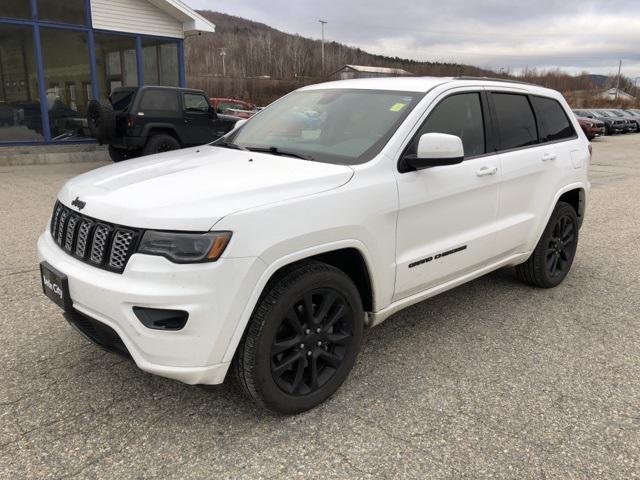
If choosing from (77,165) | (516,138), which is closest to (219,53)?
(77,165)

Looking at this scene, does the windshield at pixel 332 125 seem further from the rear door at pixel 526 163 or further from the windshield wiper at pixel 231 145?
the rear door at pixel 526 163

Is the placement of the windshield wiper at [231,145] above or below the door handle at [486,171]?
above

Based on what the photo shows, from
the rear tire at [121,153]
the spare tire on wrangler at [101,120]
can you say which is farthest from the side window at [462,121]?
the rear tire at [121,153]

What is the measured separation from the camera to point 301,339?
9.15 ft

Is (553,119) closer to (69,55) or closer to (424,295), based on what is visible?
(424,295)

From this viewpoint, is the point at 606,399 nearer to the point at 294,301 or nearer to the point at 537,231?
the point at 537,231

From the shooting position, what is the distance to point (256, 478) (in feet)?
7.91

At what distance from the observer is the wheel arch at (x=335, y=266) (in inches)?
98.6

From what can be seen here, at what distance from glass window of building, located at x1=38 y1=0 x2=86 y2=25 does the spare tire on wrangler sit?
13.0ft

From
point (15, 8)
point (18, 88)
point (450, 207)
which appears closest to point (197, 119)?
point (18, 88)

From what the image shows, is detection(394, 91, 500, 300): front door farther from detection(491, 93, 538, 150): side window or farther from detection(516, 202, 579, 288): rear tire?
detection(516, 202, 579, 288): rear tire

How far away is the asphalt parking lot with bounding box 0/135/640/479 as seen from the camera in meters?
2.51

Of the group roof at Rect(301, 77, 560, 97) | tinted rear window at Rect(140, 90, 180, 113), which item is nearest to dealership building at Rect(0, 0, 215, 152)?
tinted rear window at Rect(140, 90, 180, 113)

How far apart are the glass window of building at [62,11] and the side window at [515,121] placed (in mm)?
13283
